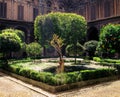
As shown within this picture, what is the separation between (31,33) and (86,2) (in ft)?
45.0

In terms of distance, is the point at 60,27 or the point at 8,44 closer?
the point at 8,44

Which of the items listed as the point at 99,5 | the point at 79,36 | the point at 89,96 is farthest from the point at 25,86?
the point at 99,5

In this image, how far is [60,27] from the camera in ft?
68.9

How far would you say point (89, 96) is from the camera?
11539 millimetres

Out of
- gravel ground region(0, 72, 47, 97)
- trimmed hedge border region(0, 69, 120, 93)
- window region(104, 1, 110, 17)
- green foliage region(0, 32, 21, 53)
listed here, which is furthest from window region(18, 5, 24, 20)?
gravel ground region(0, 72, 47, 97)

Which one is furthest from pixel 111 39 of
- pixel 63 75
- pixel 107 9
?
pixel 107 9

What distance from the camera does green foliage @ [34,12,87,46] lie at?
2073cm

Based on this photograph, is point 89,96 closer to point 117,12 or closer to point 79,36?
point 79,36

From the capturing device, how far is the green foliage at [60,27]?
20.7 meters

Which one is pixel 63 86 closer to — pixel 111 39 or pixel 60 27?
pixel 111 39

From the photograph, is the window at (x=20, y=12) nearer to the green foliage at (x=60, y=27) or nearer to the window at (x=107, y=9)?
the window at (x=107, y=9)

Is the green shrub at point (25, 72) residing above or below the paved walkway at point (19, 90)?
above

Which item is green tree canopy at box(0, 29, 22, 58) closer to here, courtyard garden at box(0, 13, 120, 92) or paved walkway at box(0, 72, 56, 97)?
courtyard garden at box(0, 13, 120, 92)

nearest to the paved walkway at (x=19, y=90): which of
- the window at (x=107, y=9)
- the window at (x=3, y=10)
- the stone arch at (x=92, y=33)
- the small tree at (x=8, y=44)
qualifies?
the small tree at (x=8, y=44)
